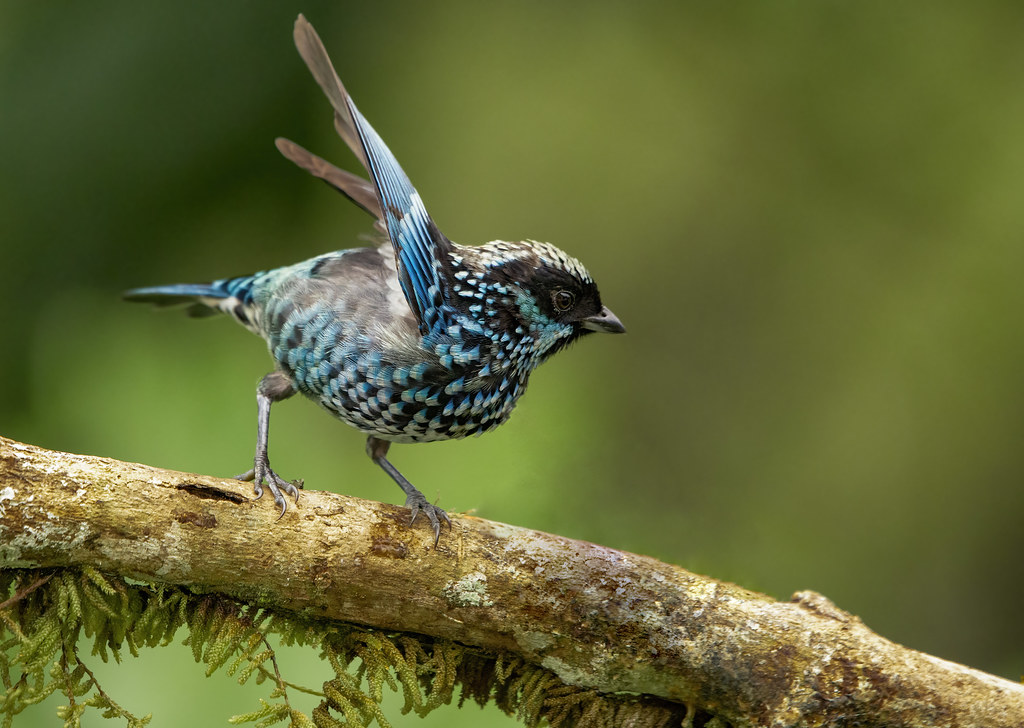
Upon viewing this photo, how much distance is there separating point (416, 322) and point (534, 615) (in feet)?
3.56

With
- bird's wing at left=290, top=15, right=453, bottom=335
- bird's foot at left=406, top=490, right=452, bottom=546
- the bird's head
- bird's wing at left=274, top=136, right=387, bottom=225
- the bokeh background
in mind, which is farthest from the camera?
the bokeh background

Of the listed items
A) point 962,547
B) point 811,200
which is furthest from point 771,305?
point 962,547

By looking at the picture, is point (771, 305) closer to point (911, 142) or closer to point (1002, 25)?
point (911, 142)

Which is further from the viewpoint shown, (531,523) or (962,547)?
(962,547)

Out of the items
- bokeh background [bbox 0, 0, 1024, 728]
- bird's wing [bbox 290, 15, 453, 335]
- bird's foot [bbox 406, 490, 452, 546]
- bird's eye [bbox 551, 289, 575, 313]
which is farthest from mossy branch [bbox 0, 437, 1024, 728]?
bokeh background [bbox 0, 0, 1024, 728]

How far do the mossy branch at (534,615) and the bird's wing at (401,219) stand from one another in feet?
2.36

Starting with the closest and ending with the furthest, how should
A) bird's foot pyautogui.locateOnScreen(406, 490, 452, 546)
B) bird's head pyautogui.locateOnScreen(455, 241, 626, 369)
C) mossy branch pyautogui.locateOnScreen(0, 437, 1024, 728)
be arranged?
mossy branch pyautogui.locateOnScreen(0, 437, 1024, 728) → bird's foot pyautogui.locateOnScreen(406, 490, 452, 546) → bird's head pyautogui.locateOnScreen(455, 241, 626, 369)

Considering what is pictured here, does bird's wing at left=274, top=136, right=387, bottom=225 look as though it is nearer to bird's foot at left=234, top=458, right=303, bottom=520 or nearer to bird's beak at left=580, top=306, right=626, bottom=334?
bird's beak at left=580, top=306, right=626, bottom=334

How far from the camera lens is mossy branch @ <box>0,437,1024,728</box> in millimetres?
2711

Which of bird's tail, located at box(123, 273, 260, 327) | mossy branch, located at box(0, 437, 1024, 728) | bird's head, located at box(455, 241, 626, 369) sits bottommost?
mossy branch, located at box(0, 437, 1024, 728)

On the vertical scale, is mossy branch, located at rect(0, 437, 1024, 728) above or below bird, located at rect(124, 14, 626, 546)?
below

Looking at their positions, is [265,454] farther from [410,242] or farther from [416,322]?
[410,242]

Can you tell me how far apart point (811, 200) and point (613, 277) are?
4.71ft

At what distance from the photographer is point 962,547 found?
20.8 ft
